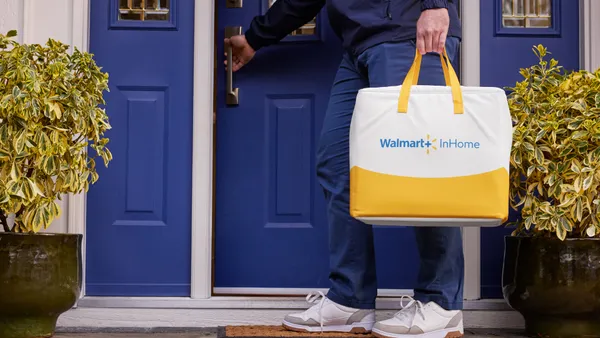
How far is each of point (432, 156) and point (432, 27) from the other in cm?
37

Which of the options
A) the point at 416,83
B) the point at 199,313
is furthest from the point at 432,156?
the point at 199,313

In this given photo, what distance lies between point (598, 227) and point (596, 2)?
93 centimetres

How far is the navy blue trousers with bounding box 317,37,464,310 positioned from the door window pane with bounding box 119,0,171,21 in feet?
2.64

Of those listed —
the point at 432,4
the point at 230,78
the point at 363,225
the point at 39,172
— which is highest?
the point at 432,4

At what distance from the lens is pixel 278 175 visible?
10.1ft

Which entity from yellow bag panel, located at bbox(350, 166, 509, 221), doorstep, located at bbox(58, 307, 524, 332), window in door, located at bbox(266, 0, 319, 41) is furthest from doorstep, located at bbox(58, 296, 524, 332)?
window in door, located at bbox(266, 0, 319, 41)

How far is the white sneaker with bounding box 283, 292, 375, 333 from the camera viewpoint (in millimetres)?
2520

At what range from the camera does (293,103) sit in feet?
10.1

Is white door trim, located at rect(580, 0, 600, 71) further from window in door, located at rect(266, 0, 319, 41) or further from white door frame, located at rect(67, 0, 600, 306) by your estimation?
window in door, located at rect(266, 0, 319, 41)

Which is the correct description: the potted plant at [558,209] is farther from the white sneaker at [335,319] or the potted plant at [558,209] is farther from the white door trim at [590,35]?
the white sneaker at [335,319]

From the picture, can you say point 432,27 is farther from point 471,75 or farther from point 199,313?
point 199,313

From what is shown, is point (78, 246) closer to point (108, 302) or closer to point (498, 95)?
point (108, 302)

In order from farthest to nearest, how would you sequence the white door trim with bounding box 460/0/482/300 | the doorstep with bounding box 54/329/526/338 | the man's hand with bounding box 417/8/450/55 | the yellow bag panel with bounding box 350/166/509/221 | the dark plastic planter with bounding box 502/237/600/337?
the white door trim with bounding box 460/0/482/300
the doorstep with bounding box 54/329/526/338
the dark plastic planter with bounding box 502/237/600/337
the man's hand with bounding box 417/8/450/55
the yellow bag panel with bounding box 350/166/509/221

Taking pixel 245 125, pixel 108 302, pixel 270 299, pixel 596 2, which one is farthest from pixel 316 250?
pixel 596 2
